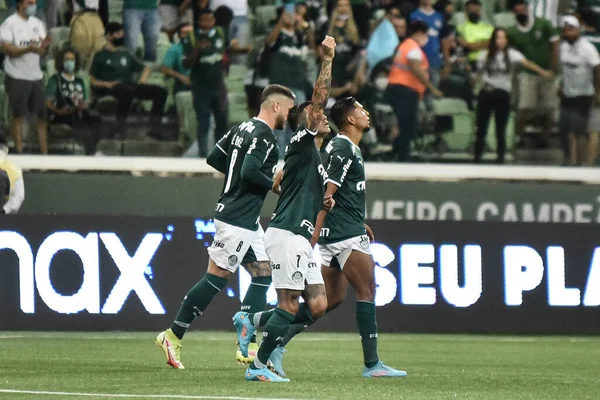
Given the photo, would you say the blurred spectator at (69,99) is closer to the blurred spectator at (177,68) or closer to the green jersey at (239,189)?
the blurred spectator at (177,68)

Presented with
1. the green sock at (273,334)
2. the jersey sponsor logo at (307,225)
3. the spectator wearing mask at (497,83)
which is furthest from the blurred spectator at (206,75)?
the green sock at (273,334)

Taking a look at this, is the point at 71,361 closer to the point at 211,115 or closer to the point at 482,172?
the point at 211,115

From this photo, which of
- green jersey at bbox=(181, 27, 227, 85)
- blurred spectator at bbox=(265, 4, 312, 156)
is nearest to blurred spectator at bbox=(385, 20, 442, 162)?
blurred spectator at bbox=(265, 4, 312, 156)

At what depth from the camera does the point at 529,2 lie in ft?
55.4

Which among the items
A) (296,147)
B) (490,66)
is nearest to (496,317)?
(490,66)

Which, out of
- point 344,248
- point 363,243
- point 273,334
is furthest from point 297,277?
point 363,243

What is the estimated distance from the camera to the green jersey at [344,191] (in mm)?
9070

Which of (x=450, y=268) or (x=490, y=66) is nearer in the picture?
(x=450, y=268)

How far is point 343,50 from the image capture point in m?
16.3

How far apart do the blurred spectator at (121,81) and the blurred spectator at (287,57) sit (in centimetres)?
141

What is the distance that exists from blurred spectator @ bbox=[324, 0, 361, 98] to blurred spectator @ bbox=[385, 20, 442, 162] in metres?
0.51

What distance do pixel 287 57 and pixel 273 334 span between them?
796 centimetres

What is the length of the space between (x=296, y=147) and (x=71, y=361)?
2991mm

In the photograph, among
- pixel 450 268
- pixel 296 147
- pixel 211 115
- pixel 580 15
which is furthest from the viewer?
pixel 580 15
